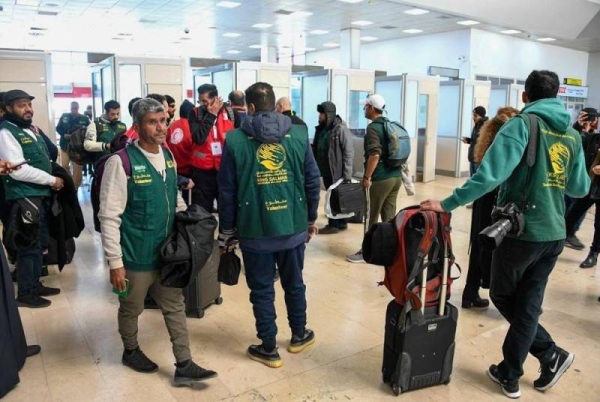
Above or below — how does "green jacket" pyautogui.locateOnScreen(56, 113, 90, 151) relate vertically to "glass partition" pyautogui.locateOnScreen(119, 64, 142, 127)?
below

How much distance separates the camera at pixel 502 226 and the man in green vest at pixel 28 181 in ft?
9.41

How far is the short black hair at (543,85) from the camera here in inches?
95.0

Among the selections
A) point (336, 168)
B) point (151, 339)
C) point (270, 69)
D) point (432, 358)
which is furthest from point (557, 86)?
point (270, 69)

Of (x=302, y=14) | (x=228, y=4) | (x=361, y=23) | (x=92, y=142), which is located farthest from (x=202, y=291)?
(x=361, y=23)

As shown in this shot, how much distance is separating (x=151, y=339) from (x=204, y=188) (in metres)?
1.21

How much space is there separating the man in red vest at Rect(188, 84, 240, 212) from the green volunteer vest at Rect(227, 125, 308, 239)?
1085 mm

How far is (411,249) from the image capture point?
2.43 meters

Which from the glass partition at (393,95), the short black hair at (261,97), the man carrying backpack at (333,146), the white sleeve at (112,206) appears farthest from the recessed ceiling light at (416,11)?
the white sleeve at (112,206)

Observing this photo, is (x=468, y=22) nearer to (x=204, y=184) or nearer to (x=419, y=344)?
(x=204, y=184)

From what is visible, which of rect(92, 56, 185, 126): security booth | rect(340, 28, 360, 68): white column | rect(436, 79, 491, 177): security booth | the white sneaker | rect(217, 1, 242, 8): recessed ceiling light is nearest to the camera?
the white sneaker

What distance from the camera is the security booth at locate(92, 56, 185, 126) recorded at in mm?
7488

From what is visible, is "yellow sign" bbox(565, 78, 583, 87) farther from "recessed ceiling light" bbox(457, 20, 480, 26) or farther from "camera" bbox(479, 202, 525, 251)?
"camera" bbox(479, 202, 525, 251)

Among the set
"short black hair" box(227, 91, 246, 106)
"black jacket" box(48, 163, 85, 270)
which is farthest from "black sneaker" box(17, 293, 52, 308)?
"short black hair" box(227, 91, 246, 106)

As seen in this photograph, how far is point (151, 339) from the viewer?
3.21 m
